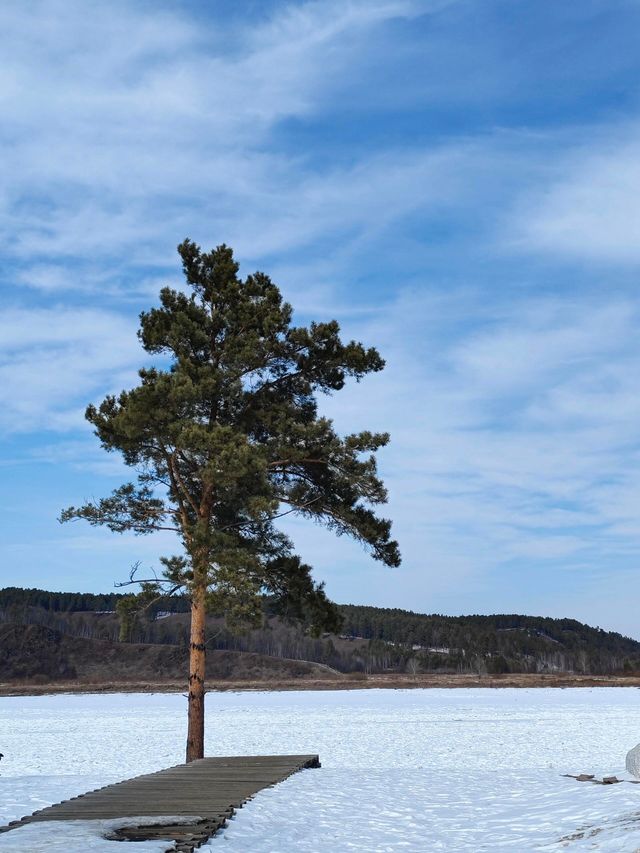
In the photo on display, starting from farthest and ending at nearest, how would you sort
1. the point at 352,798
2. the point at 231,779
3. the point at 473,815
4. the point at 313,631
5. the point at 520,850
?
the point at 313,631 → the point at 231,779 → the point at 352,798 → the point at 473,815 → the point at 520,850

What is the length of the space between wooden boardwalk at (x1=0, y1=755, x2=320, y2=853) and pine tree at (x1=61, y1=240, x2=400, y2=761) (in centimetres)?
442

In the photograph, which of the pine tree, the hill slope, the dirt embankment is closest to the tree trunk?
the pine tree

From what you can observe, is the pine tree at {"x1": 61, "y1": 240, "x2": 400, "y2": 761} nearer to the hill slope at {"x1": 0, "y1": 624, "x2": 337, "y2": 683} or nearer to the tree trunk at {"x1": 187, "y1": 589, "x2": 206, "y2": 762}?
the tree trunk at {"x1": 187, "y1": 589, "x2": 206, "y2": 762}

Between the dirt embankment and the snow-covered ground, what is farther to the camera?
the dirt embankment

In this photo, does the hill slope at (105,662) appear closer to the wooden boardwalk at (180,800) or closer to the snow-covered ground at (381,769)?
the snow-covered ground at (381,769)

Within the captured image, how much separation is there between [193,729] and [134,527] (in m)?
5.09

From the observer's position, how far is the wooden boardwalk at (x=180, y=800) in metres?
10.0

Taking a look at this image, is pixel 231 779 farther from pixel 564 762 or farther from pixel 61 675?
pixel 61 675

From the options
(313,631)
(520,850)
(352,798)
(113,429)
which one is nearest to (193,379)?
(113,429)

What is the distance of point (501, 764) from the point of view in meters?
23.9

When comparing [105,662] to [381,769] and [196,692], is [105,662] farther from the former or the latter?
[381,769]

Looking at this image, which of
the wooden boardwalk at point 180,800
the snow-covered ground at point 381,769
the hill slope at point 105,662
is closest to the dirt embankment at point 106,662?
the hill slope at point 105,662

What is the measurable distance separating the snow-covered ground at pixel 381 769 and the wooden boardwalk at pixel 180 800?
29cm

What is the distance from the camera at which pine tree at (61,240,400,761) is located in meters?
19.5
